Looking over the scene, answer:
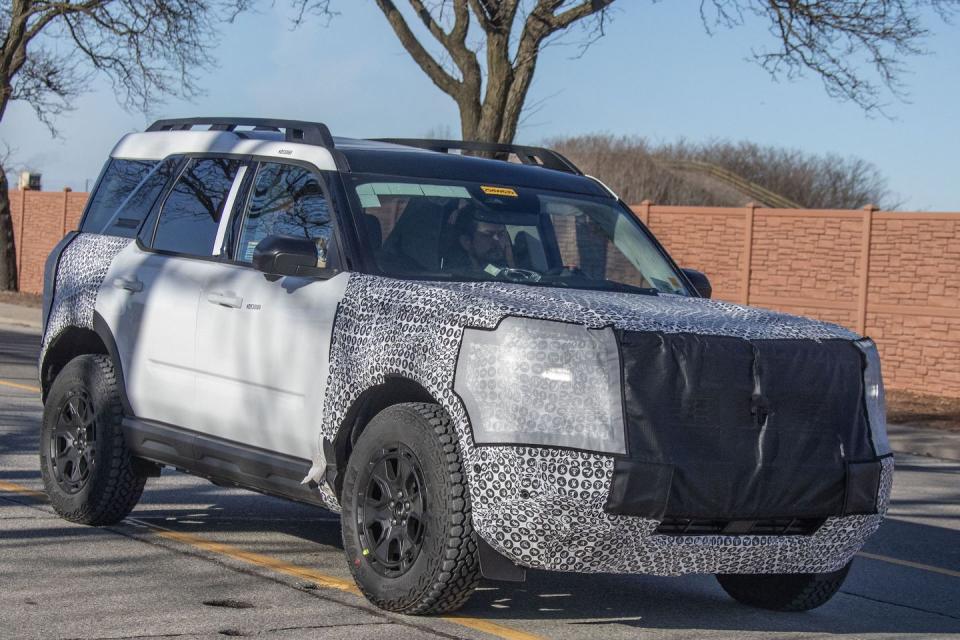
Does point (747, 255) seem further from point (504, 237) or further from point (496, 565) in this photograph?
point (496, 565)

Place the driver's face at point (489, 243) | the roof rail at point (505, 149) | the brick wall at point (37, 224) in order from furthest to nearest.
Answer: the brick wall at point (37, 224) → the roof rail at point (505, 149) → the driver's face at point (489, 243)

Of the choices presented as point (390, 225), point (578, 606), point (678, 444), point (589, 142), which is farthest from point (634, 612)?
point (589, 142)

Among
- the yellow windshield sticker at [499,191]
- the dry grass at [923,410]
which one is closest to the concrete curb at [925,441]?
the dry grass at [923,410]

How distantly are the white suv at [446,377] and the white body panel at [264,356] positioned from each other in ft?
0.04

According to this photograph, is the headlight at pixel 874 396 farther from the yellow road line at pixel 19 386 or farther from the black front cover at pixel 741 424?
the yellow road line at pixel 19 386

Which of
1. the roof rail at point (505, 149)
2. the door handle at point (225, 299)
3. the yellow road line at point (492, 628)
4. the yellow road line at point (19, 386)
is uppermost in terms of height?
the roof rail at point (505, 149)

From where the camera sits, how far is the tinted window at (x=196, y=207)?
23.8 ft

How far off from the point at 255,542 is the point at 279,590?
1162 millimetres

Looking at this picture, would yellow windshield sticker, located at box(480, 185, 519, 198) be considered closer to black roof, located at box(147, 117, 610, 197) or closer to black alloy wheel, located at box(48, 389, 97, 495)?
black roof, located at box(147, 117, 610, 197)

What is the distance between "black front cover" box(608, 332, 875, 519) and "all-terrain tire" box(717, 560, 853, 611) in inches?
25.7

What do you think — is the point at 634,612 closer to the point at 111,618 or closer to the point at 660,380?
the point at 660,380

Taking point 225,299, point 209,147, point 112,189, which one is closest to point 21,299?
point 112,189

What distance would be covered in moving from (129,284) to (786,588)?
356cm

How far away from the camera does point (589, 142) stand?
62.5m
